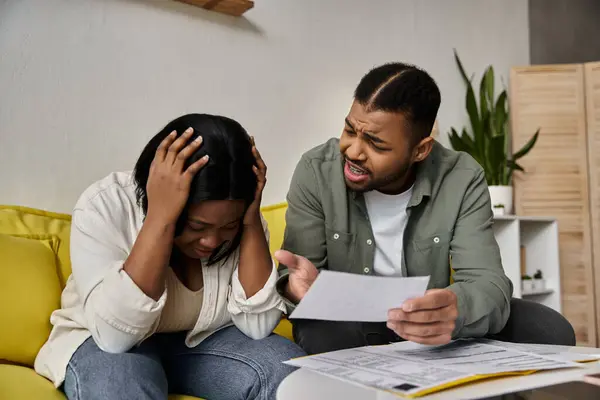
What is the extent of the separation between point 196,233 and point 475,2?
283 centimetres

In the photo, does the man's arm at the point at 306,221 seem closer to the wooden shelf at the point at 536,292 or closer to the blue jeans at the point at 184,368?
the blue jeans at the point at 184,368

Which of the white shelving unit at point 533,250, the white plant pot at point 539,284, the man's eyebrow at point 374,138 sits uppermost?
the man's eyebrow at point 374,138

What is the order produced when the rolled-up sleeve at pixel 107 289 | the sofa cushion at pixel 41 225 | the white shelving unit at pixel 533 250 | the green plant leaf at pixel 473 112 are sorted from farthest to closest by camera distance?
the green plant leaf at pixel 473 112 → the white shelving unit at pixel 533 250 → the sofa cushion at pixel 41 225 → the rolled-up sleeve at pixel 107 289

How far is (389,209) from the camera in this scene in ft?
4.90

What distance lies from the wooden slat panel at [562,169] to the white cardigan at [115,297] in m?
2.44

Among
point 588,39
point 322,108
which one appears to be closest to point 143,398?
point 322,108

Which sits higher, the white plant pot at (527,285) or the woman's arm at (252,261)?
the woman's arm at (252,261)

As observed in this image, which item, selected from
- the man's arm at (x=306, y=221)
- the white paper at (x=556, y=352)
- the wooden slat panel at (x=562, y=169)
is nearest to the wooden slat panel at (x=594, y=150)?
the wooden slat panel at (x=562, y=169)

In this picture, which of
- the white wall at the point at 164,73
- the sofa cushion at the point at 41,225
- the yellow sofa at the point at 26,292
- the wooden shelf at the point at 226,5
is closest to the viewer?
the yellow sofa at the point at 26,292

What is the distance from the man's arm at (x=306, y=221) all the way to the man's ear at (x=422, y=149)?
0.26 meters

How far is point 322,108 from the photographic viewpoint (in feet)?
8.43

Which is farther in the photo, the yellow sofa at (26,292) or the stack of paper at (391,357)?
the yellow sofa at (26,292)

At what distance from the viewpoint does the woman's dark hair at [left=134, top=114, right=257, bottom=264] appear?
41.1 inches

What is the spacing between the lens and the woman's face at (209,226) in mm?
1056
